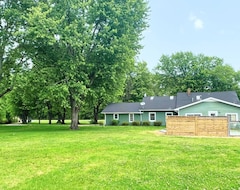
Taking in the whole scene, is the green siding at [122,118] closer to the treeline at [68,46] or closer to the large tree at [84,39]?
the treeline at [68,46]

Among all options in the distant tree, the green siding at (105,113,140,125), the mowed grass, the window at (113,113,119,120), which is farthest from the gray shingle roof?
the mowed grass

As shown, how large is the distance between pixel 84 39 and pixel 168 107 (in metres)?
15.9

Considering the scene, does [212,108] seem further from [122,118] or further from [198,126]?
[122,118]

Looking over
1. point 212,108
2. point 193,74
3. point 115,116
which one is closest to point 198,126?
point 212,108

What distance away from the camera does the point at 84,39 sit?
19.3 meters

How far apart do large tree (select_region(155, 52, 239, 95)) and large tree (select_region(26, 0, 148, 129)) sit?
25.2m

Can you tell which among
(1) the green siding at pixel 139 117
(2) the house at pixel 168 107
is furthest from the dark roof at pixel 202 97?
(1) the green siding at pixel 139 117

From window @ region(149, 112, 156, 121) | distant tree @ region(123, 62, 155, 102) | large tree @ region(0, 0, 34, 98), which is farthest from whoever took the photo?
distant tree @ region(123, 62, 155, 102)

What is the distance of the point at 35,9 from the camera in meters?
17.8

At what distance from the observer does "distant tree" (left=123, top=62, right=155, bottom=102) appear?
4578 cm

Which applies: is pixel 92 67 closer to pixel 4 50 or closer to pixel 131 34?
pixel 131 34

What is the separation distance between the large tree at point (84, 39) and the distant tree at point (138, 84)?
77.2 ft

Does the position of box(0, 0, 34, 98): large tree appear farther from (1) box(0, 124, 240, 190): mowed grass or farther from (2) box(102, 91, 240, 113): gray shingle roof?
(2) box(102, 91, 240, 113): gray shingle roof

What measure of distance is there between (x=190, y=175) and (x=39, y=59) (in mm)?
18847
